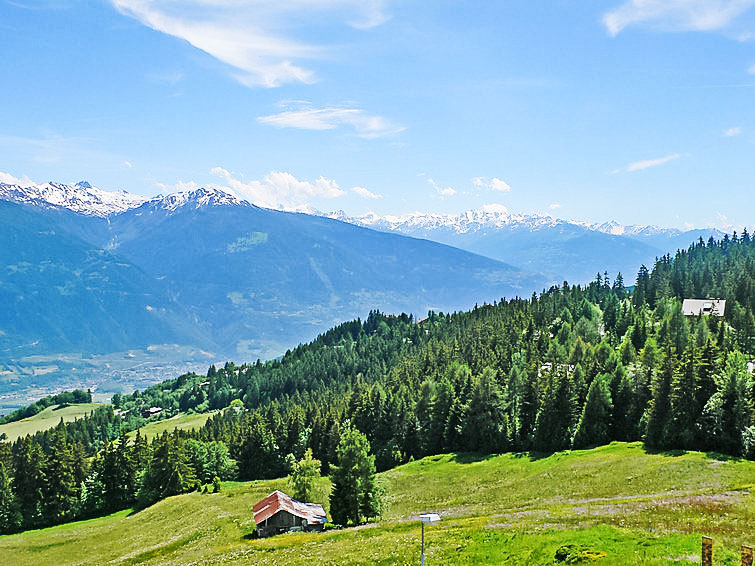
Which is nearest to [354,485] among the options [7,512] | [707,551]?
[707,551]

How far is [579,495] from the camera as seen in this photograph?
2557 inches

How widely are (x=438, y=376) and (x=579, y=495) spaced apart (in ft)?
325

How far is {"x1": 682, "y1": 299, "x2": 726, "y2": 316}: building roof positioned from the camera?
169875 mm

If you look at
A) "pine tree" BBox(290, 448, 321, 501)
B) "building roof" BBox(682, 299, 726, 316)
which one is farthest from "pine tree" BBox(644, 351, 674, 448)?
"building roof" BBox(682, 299, 726, 316)

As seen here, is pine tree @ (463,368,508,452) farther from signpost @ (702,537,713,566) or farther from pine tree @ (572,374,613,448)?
signpost @ (702,537,713,566)

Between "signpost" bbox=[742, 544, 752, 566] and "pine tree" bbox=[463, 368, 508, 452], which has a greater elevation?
"signpost" bbox=[742, 544, 752, 566]

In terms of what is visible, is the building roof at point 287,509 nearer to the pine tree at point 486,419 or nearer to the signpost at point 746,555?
the pine tree at point 486,419

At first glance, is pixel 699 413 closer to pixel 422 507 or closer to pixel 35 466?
pixel 422 507

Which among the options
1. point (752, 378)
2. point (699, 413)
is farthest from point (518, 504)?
point (752, 378)

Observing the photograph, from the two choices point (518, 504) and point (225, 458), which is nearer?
point (518, 504)

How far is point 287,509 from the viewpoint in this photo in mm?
71312

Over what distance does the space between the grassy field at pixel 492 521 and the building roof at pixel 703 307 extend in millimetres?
100197

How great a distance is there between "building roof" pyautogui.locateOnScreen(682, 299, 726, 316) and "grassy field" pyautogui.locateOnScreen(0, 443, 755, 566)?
3945 inches

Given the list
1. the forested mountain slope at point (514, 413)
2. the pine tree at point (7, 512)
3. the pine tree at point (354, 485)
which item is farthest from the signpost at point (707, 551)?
the pine tree at point (7, 512)
